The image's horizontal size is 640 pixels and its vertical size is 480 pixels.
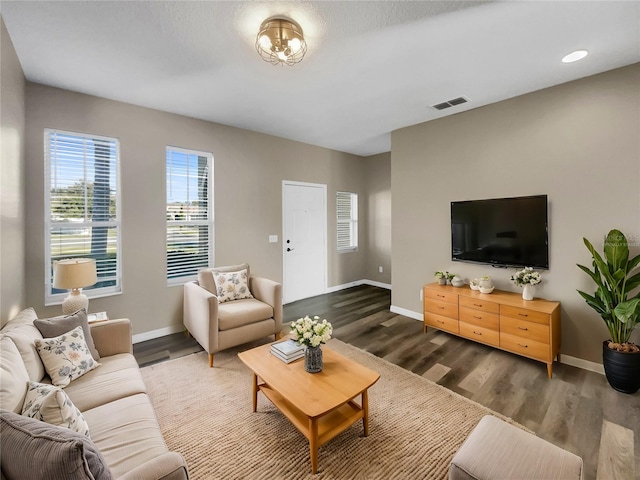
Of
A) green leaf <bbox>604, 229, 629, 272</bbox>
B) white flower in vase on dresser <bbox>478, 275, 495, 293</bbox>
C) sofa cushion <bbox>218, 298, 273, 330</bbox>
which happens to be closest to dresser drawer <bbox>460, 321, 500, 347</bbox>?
white flower in vase on dresser <bbox>478, 275, 495, 293</bbox>

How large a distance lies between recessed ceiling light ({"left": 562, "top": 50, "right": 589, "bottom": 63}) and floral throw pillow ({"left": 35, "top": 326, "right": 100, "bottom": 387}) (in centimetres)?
428

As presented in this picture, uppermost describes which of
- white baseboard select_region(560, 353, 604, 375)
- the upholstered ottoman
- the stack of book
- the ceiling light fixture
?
the ceiling light fixture

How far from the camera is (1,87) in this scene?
1.89 metres

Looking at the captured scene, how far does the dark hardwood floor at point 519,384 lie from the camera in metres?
1.76

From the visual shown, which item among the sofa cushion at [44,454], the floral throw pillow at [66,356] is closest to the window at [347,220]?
the floral throw pillow at [66,356]

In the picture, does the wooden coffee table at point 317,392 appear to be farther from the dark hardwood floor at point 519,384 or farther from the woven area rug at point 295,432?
the dark hardwood floor at point 519,384

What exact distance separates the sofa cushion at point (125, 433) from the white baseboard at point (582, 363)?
3.48 meters

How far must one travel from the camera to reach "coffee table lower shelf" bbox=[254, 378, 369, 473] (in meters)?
1.56

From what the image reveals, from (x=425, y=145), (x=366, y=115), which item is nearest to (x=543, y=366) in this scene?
(x=425, y=145)

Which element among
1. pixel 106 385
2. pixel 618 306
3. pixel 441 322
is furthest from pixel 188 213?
pixel 618 306

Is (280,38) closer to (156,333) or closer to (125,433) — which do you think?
(125,433)

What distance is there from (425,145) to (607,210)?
2013 millimetres

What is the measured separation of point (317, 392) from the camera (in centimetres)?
168

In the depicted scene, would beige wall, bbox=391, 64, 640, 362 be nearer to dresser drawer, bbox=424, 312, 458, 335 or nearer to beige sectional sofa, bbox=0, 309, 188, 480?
dresser drawer, bbox=424, 312, 458, 335
